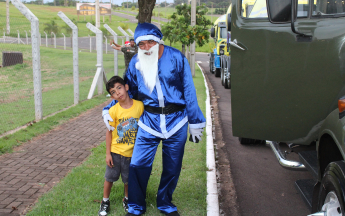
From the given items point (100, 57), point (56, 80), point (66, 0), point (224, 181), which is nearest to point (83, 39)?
point (56, 80)

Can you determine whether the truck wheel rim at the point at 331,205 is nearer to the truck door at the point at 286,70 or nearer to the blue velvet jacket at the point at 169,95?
the truck door at the point at 286,70

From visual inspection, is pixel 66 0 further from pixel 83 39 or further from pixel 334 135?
pixel 334 135

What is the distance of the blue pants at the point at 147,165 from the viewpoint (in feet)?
11.4

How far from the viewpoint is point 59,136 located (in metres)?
6.83

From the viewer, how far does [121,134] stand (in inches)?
142

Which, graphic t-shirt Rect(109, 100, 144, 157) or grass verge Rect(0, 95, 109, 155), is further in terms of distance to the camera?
grass verge Rect(0, 95, 109, 155)

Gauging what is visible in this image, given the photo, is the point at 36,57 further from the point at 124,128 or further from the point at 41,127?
the point at 124,128

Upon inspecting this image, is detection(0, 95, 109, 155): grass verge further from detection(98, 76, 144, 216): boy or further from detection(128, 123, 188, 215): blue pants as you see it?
detection(128, 123, 188, 215): blue pants

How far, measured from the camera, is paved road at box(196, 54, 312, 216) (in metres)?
4.18

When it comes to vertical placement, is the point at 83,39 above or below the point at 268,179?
above

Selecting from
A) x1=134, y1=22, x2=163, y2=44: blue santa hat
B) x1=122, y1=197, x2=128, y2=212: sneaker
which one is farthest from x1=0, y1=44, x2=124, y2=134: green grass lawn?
x1=134, y1=22, x2=163, y2=44: blue santa hat

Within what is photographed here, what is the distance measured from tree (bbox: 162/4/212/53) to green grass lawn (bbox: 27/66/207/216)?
13.3 m

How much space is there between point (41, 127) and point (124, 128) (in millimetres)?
4205

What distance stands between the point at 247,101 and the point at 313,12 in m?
1.05
